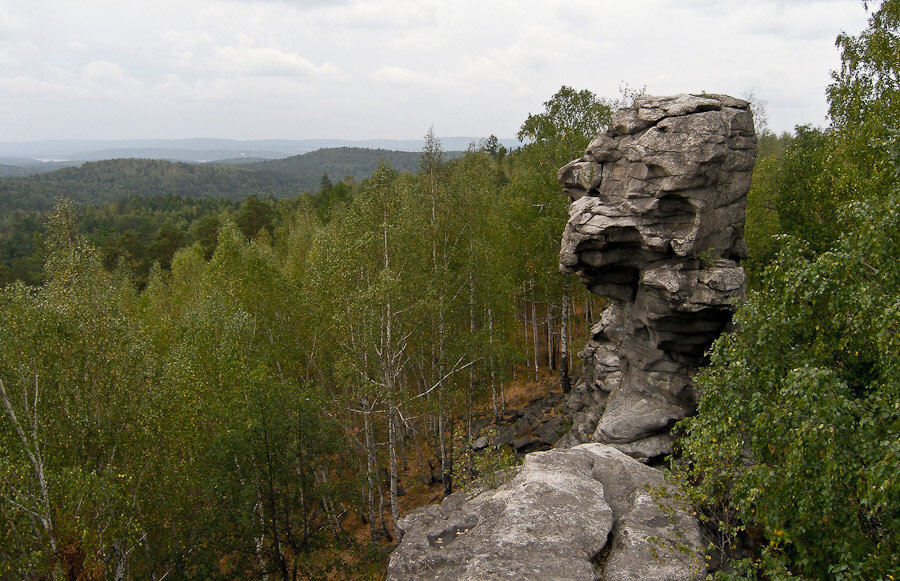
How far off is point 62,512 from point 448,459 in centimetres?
1620

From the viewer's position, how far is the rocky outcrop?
11031 millimetres

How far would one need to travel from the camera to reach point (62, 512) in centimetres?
1587

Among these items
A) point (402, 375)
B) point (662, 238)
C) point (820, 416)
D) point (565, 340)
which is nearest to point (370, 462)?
point (402, 375)

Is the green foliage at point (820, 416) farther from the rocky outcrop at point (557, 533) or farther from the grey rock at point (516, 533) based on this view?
the grey rock at point (516, 533)

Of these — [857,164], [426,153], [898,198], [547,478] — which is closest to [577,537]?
[547,478]

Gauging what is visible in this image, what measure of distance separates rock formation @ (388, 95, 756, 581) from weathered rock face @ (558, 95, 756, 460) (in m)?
0.05

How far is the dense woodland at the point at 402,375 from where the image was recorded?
966 centimetres

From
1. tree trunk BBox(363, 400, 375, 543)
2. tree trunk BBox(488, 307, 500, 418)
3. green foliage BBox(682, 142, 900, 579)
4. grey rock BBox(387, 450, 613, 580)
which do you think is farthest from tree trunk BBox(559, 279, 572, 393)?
green foliage BBox(682, 142, 900, 579)

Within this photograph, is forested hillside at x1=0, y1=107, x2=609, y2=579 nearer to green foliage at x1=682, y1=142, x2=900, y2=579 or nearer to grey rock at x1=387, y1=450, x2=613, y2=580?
grey rock at x1=387, y1=450, x2=613, y2=580

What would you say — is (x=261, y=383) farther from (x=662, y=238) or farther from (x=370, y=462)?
(x=662, y=238)

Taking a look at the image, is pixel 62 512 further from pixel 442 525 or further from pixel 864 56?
pixel 864 56

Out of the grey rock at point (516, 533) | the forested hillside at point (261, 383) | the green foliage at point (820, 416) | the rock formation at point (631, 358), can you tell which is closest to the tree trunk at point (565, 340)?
the forested hillside at point (261, 383)

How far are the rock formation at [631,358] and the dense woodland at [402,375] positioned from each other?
192cm

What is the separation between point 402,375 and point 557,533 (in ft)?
66.4
